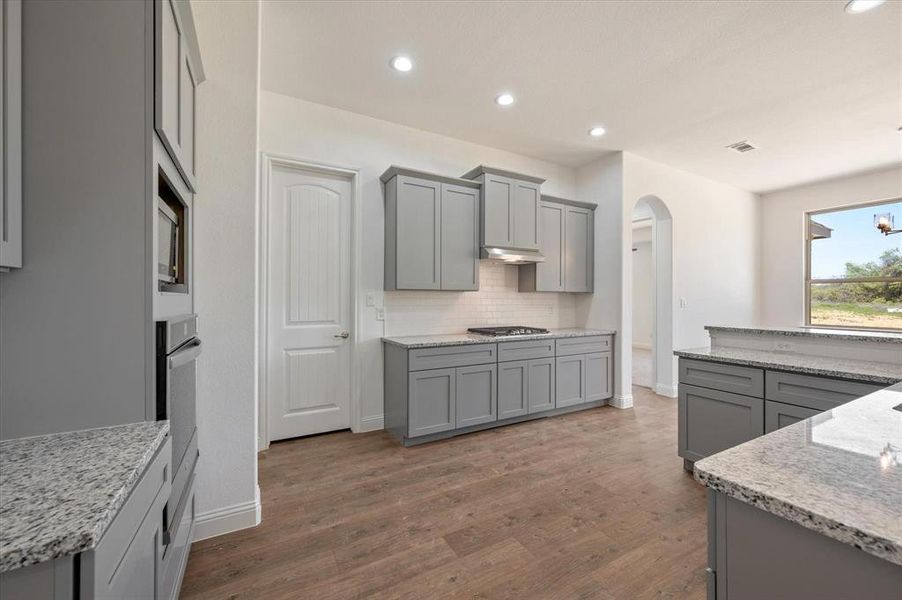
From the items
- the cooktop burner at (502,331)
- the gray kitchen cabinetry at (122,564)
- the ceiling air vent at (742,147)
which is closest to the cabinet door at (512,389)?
the cooktop burner at (502,331)

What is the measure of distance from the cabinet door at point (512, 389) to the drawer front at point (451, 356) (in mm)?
191

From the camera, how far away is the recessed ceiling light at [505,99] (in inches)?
126

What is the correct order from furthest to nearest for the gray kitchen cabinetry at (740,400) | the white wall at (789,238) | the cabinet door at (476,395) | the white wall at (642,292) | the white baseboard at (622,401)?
the white wall at (642,292)
the white wall at (789,238)
the white baseboard at (622,401)
the cabinet door at (476,395)
the gray kitchen cabinetry at (740,400)

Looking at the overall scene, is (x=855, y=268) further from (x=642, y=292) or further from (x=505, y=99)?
(x=505, y=99)

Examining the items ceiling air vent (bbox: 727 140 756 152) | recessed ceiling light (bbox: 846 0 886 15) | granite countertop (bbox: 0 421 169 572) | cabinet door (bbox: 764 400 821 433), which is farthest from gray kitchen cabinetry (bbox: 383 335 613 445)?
recessed ceiling light (bbox: 846 0 886 15)

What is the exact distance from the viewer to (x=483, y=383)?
11.5ft

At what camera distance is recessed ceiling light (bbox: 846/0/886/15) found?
2.17 metres

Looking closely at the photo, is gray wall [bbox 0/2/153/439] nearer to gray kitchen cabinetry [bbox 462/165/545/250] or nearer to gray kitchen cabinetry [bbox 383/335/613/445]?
gray kitchen cabinetry [bbox 383/335/613/445]

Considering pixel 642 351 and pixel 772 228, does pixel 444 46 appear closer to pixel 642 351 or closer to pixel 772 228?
pixel 772 228

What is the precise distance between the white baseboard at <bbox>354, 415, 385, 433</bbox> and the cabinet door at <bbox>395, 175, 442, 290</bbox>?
1252 mm

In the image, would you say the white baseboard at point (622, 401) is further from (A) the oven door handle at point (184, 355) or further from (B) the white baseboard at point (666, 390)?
(A) the oven door handle at point (184, 355)

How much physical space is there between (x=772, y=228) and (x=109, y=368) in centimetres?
804

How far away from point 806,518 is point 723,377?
2.11 meters

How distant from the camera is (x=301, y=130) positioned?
3.27 m
